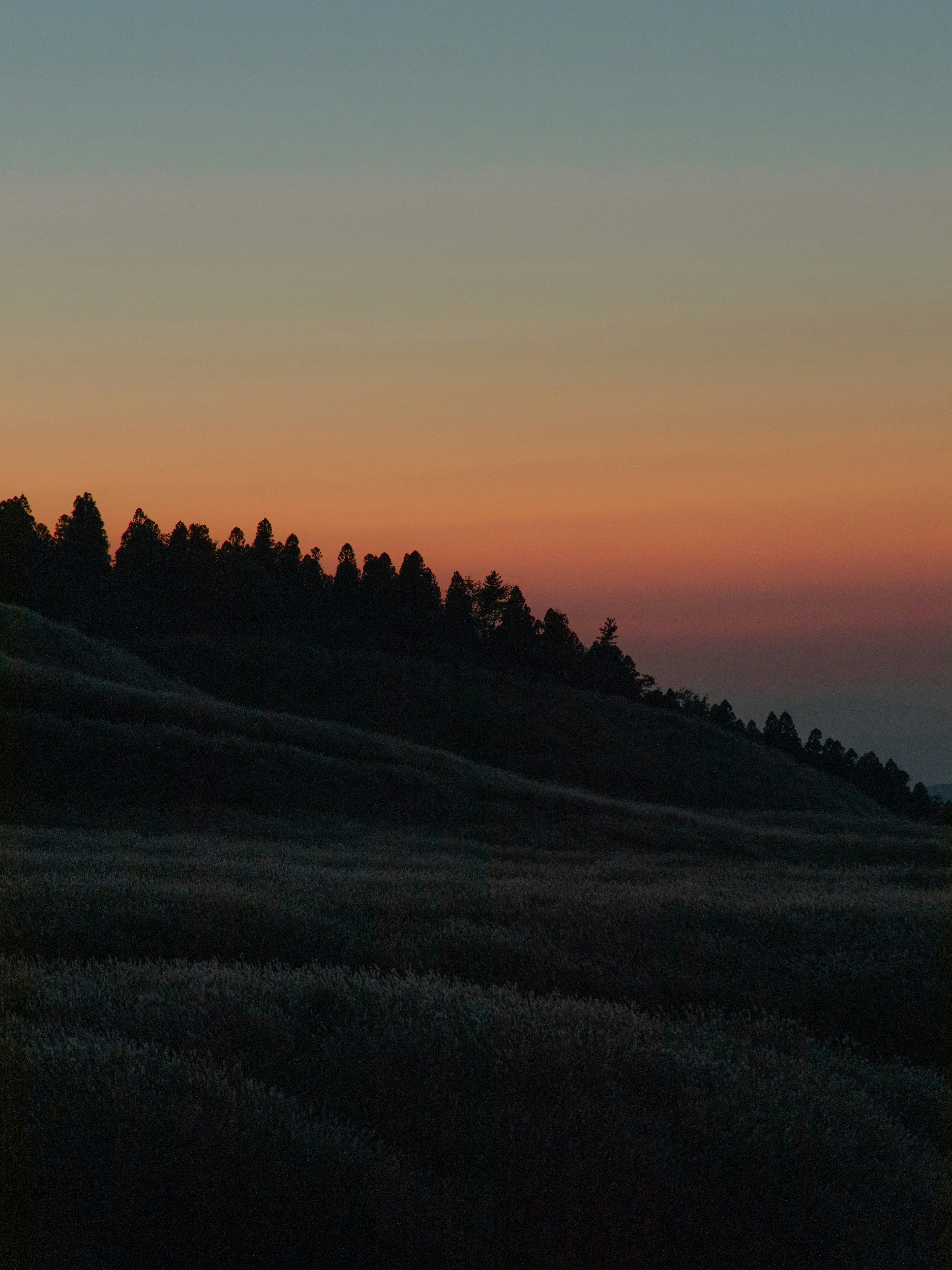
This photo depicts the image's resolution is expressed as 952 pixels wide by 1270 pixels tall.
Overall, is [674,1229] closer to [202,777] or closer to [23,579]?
[202,777]

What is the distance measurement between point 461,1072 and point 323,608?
92.9 metres

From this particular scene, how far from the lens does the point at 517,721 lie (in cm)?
7138

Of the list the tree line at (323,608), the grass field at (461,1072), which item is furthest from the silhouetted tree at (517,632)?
the grass field at (461,1072)

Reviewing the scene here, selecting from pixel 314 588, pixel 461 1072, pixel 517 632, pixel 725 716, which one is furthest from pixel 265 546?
pixel 461 1072

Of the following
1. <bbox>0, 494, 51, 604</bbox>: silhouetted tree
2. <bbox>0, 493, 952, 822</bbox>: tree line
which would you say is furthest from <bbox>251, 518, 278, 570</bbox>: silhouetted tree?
<bbox>0, 494, 51, 604</bbox>: silhouetted tree

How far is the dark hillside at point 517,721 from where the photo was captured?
2483 inches

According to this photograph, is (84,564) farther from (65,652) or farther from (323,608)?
(65,652)

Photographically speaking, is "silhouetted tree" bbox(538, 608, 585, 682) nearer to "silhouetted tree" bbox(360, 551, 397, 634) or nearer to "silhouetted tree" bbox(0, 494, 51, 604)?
"silhouetted tree" bbox(360, 551, 397, 634)

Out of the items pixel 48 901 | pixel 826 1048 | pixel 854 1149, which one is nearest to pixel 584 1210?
pixel 854 1149

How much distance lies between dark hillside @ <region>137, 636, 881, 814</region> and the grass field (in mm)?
45383

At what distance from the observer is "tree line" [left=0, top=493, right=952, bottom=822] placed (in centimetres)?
8650

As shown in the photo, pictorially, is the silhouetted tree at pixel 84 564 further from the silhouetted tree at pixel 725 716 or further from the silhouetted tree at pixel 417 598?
the silhouetted tree at pixel 725 716

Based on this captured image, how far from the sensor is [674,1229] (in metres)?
5.39

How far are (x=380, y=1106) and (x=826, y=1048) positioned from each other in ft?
13.8
